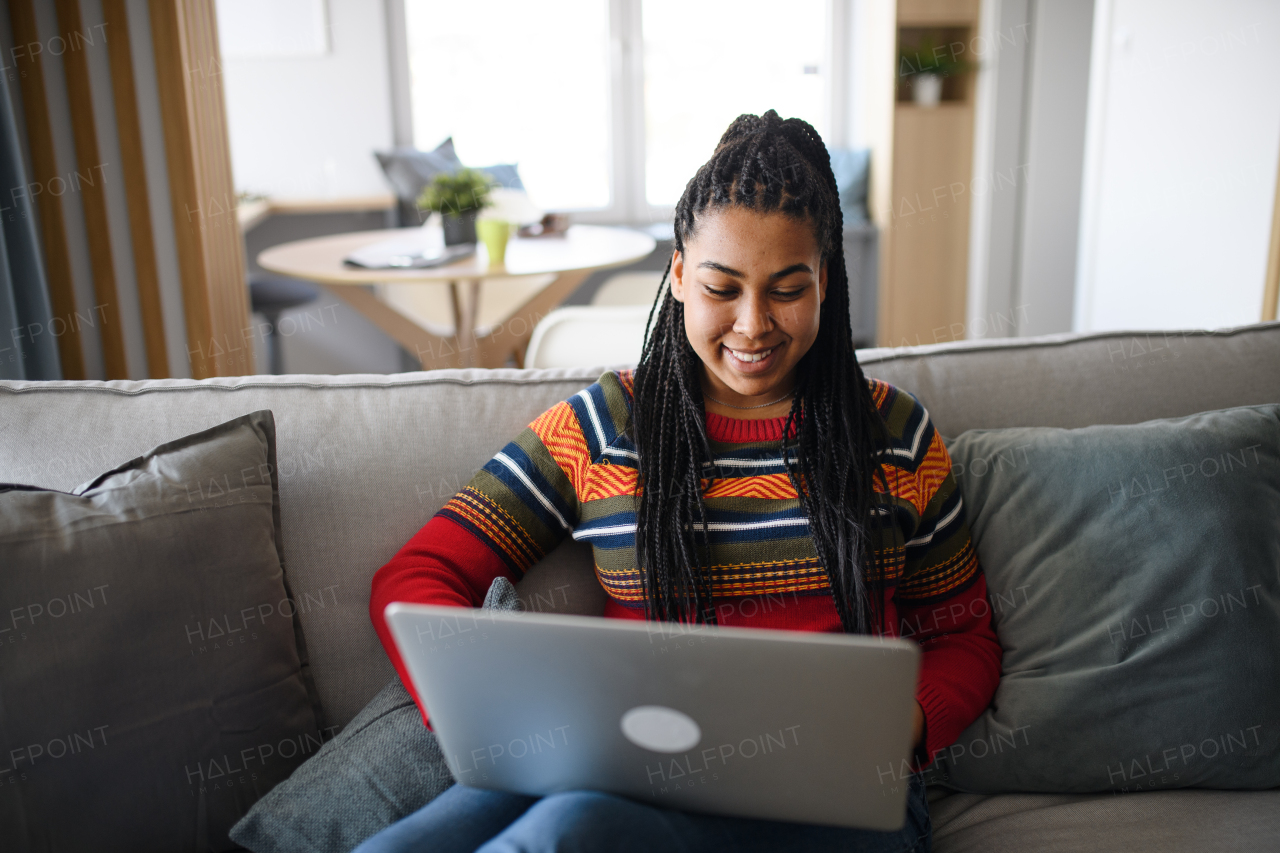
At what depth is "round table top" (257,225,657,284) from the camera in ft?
8.51

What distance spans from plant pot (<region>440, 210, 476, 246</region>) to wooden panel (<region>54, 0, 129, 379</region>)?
1187 mm

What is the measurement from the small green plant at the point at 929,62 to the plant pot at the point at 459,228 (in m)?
2.24

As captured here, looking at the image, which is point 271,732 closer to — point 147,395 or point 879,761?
point 147,395

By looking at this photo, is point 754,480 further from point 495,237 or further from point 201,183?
point 495,237

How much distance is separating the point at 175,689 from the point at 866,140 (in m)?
4.12

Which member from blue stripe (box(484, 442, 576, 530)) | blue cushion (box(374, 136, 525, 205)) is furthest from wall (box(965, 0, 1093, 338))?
blue stripe (box(484, 442, 576, 530))

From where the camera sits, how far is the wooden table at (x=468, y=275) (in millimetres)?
2621

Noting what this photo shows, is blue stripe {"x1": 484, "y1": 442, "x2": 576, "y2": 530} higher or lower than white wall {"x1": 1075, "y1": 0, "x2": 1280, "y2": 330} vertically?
lower

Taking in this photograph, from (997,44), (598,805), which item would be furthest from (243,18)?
(598,805)

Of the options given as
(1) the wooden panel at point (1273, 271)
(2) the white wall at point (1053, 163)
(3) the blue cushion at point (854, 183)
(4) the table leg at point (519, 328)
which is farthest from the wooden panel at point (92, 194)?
(2) the white wall at point (1053, 163)

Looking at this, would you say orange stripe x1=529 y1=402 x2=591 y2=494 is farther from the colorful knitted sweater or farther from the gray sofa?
the gray sofa

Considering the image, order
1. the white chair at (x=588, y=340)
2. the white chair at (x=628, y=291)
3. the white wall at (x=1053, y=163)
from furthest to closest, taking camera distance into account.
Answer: the white wall at (x=1053, y=163) → the white chair at (x=628, y=291) → the white chair at (x=588, y=340)

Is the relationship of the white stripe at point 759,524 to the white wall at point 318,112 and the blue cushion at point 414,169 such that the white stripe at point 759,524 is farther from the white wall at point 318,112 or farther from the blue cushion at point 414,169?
the white wall at point 318,112

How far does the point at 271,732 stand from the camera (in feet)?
3.47
